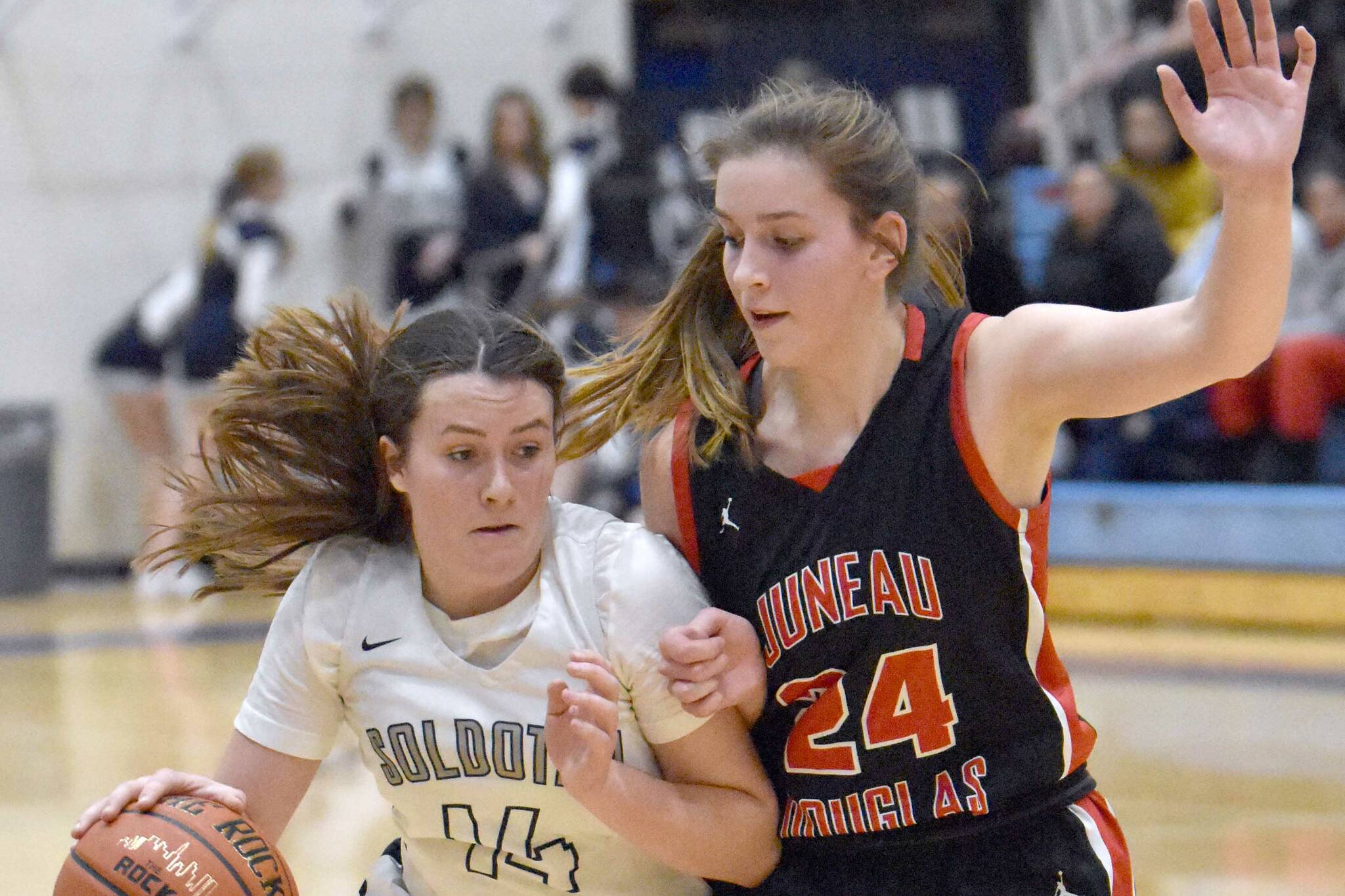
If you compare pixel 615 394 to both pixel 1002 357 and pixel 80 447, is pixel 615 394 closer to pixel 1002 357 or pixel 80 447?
pixel 1002 357

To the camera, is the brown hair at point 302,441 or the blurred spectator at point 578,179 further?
the blurred spectator at point 578,179

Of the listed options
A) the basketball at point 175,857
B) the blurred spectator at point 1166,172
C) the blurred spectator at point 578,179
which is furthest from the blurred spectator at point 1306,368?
the basketball at point 175,857

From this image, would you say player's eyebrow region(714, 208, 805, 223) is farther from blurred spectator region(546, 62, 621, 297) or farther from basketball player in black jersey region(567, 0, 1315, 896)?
blurred spectator region(546, 62, 621, 297)

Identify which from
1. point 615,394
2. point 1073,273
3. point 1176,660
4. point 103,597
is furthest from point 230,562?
point 103,597

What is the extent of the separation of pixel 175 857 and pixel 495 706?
488mm

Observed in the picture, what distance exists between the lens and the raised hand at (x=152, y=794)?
239cm

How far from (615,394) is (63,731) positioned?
3.52 meters

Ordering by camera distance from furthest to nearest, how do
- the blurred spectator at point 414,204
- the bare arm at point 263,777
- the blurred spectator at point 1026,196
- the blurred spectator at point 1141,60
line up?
the blurred spectator at point 414,204 → the blurred spectator at point 1026,196 → the blurred spectator at point 1141,60 → the bare arm at point 263,777

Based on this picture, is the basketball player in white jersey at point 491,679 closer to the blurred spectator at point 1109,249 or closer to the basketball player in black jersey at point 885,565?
the basketball player in black jersey at point 885,565

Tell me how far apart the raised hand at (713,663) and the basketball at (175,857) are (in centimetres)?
65

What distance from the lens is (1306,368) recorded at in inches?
270

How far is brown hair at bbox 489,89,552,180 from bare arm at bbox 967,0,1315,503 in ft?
21.4

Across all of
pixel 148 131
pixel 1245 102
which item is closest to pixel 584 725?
pixel 1245 102

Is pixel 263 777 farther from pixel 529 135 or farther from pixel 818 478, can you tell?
pixel 529 135
